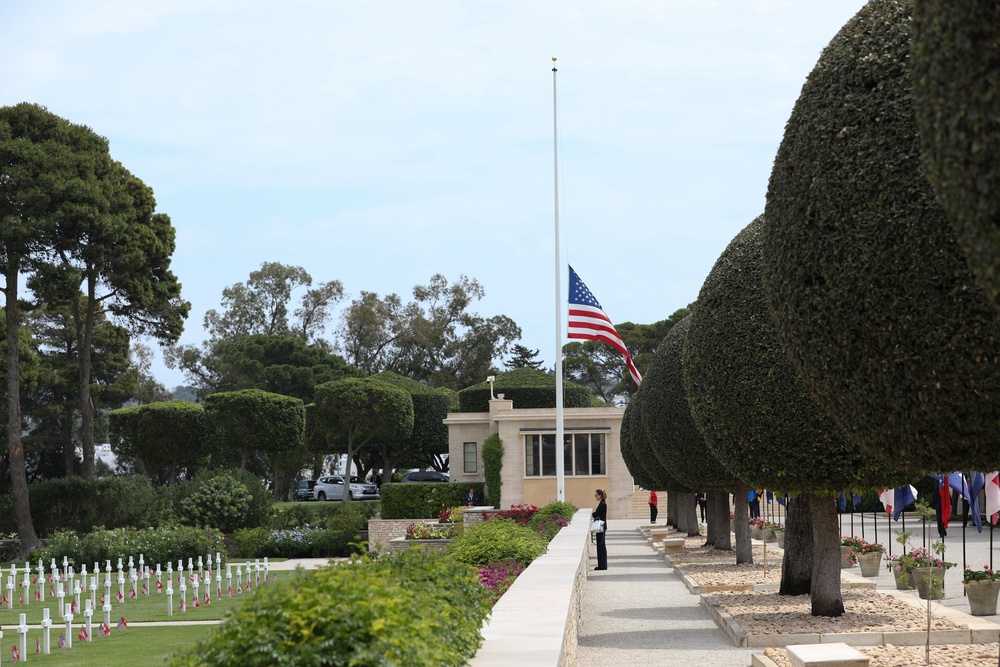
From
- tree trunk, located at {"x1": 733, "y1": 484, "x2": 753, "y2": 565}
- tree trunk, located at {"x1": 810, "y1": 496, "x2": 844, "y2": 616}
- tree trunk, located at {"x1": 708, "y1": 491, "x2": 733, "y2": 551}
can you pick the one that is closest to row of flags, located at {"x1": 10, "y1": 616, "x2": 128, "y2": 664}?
tree trunk, located at {"x1": 810, "y1": 496, "x2": 844, "y2": 616}

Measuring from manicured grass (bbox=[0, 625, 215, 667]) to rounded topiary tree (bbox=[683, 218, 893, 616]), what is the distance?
6.66 meters

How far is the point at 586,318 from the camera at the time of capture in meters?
28.2

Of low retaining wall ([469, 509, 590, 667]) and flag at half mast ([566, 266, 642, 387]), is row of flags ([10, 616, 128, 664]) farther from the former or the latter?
flag at half mast ([566, 266, 642, 387])

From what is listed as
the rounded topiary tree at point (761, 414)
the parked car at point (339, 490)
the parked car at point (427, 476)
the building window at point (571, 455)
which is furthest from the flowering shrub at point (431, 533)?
the parked car at point (427, 476)

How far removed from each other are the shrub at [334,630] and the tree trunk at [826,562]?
7.75 meters

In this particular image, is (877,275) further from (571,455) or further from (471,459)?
(471,459)

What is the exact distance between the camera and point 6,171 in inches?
1433

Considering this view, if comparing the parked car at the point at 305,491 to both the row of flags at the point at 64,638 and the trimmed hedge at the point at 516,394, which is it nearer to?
the trimmed hedge at the point at 516,394

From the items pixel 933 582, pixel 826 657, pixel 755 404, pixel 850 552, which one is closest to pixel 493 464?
pixel 850 552

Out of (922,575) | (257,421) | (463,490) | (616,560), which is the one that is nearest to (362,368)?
(257,421)

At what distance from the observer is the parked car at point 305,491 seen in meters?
64.2

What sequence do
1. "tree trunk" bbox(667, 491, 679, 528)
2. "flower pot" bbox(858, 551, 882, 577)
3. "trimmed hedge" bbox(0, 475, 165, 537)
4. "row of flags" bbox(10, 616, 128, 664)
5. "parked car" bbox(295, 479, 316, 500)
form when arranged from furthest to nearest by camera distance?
"parked car" bbox(295, 479, 316, 500) → "trimmed hedge" bbox(0, 475, 165, 537) → "tree trunk" bbox(667, 491, 679, 528) → "flower pot" bbox(858, 551, 882, 577) → "row of flags" bbox(10, 616, 128, 664)

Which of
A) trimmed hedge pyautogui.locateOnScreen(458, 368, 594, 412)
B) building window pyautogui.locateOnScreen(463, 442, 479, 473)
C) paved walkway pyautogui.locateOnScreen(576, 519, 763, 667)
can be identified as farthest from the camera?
trimmed hedge pyautogui.locateOnScreen(458, 368, 594, 412)

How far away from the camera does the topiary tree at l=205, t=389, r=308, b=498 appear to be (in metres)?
53.7
